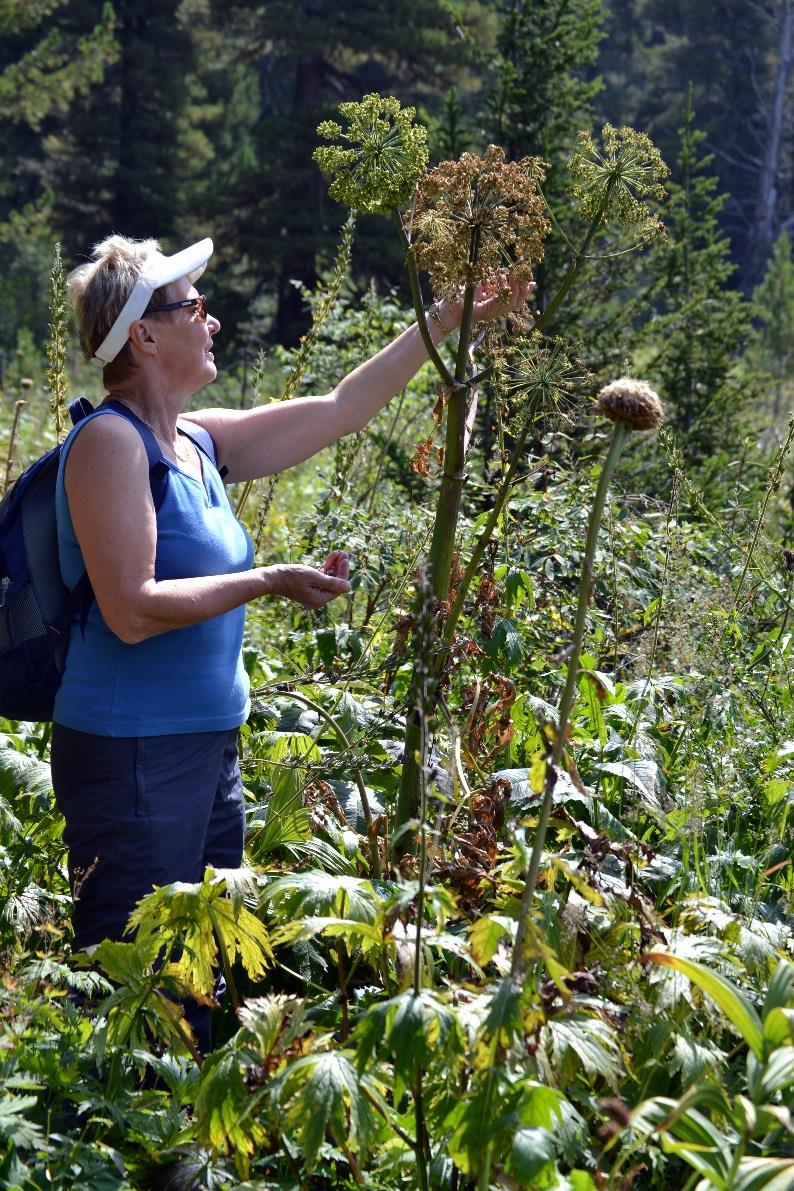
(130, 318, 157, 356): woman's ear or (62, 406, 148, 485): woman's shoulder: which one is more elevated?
(130, 318, 157, 356): woman's ear

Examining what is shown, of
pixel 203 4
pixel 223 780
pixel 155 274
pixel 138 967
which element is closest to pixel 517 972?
pixel 138 967

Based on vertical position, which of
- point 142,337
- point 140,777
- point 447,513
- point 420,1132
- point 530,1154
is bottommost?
point 420,1132

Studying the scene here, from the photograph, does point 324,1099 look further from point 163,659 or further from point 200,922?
point 163,659

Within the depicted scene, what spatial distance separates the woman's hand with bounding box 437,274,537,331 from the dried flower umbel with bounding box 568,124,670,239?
0.21 meters

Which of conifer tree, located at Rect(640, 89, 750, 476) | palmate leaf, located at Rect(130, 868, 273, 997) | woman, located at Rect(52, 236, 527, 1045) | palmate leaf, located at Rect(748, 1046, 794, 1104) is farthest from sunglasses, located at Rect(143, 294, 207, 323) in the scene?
conifer tree, located at Rect(640, 89, 750, 476)

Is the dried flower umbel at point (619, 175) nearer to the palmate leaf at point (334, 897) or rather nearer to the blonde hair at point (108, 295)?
the blonde hair at point (108, 295)

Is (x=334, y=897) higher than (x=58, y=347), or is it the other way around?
(x=58, y=347)

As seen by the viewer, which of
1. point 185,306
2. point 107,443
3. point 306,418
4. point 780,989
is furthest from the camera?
point 306,418

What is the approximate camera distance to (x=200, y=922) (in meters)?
2.07

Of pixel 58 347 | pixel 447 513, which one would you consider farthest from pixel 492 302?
pixel 58 347

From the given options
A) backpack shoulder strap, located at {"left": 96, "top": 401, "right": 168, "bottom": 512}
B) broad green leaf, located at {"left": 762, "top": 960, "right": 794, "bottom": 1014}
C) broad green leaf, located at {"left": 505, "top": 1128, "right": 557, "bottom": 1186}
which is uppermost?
backpack shoulder strap, located at {"left": 96, "top": 401, "right": 168, "bottom": 512}

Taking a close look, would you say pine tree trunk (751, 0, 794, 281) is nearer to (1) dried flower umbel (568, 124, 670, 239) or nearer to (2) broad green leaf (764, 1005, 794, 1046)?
(1) dried flower umbel (568, 124, 670, 239)

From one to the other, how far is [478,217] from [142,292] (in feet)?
2.47

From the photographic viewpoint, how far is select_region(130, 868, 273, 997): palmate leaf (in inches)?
80.0
